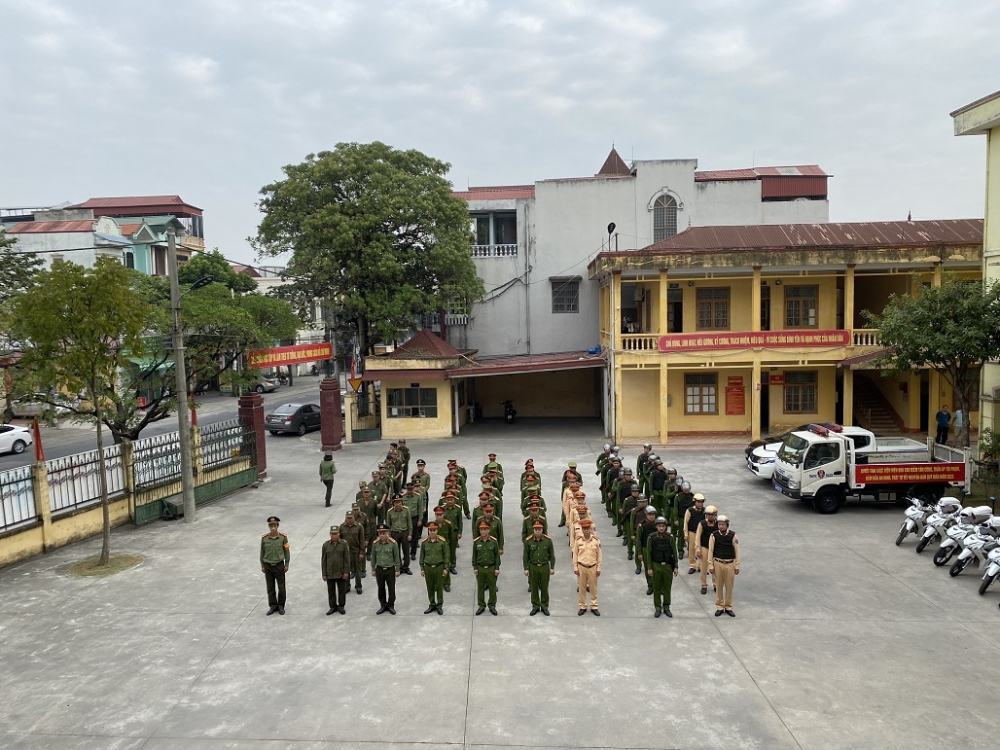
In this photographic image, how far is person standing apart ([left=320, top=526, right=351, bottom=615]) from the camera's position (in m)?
10.0

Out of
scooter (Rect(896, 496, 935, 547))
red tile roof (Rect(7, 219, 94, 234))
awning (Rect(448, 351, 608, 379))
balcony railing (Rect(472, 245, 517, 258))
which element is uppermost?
red tile roof (Rect(7, 219, 94, 234))

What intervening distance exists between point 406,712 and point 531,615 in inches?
115

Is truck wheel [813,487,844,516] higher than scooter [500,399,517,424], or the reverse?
scooter [500,399,517,424]

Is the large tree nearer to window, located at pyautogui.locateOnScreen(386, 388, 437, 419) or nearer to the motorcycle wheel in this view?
window, located at pyautogui.locateOnScreen(386, 388, 437, 419)

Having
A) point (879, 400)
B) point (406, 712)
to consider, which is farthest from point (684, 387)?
Answer: point (406, 712)

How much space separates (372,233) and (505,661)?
19.1m

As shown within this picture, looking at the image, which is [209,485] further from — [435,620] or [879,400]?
[879,400]

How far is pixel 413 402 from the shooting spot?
85.8ft

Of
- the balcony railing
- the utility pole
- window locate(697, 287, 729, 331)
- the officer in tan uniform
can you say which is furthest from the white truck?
the balcony railing

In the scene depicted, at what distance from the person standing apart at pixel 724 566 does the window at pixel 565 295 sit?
2186cm

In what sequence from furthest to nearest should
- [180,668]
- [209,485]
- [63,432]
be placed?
[63,432], [209,485], [180,668]

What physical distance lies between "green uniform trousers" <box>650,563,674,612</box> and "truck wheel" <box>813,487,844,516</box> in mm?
6969

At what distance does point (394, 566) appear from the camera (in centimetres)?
1002

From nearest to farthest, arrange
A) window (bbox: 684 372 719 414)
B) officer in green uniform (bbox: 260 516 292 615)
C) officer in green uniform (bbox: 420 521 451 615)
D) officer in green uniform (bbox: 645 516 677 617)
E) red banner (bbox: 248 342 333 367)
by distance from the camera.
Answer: officer in green uniform (bbox: 645 516 677 617), officer in green uniform (bbox: 420 521 451 615), officer in green uniform (bbox: 260 516 292 615), red banner (bbox: 248 342 333 367), window (bbox: 684 372 719 414)
